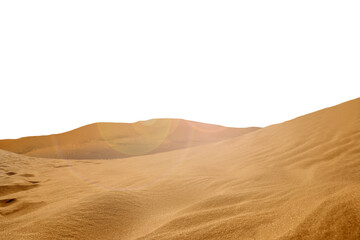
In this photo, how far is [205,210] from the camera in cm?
219

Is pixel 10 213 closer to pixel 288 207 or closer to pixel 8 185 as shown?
pixel 8 185

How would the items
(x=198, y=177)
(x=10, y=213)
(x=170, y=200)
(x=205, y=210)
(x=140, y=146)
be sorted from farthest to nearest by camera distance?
1. (x=140, y=146)
2. (x=198, y=177)
3. (x=170, y=200)
4. (x=10, y=213)
5. (x=205, y=210)

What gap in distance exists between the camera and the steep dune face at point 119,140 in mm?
18859

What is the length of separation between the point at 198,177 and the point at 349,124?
3270 millimetres

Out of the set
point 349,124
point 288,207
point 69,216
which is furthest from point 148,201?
point 349,124

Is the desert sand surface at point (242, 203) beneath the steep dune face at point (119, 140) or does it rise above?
beneath

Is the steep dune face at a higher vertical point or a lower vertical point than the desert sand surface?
higher

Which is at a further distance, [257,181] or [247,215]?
[257,181]

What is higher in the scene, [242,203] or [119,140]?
[119,140]

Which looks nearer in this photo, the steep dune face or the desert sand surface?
the desert sand surface

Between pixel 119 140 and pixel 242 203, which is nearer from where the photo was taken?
pixel 242 203

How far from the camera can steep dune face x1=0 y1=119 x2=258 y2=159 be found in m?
18.9

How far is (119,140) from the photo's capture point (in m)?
21.5

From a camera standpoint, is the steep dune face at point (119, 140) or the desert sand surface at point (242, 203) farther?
the steep dune face at point (119, 140)
